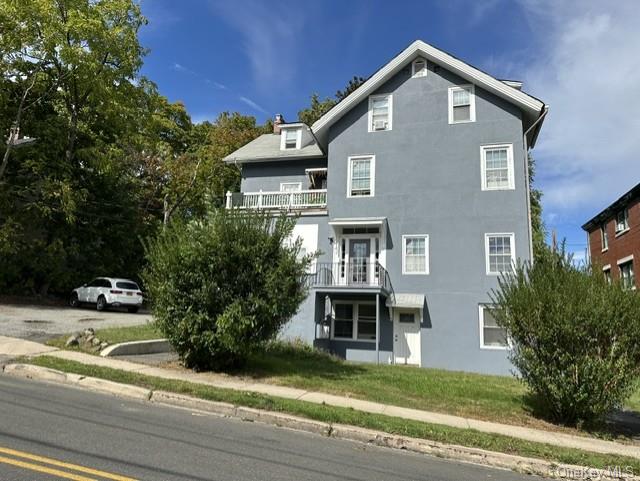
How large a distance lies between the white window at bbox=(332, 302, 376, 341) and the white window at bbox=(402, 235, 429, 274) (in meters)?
2.15

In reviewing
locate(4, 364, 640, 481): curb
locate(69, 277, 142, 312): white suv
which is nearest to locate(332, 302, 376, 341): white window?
locate(69, 277, 142, 312): white suv

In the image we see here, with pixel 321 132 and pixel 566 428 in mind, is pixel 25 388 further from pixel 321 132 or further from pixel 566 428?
pixel 321 132

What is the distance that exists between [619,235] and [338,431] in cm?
2508

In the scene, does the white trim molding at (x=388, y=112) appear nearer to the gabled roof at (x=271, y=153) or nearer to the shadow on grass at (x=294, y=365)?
the gabled roof at (x=271, y=153)

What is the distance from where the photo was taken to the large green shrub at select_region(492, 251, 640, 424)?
854 cm

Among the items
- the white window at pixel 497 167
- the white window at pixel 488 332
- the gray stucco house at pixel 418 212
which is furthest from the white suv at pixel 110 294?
the white window at pixel 497 167

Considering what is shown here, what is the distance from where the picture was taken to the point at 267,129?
40.5 m

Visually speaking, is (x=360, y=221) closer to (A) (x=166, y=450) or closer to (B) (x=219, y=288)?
(B) (x=219, y=288)

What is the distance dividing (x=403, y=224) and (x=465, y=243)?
2551mm

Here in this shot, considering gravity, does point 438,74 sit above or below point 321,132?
above

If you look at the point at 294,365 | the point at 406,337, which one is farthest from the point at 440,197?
the point at 294,365

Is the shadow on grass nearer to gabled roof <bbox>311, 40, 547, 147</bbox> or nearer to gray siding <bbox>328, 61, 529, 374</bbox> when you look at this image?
gray siding <bbox>328, 61, 529, 374</bbox>

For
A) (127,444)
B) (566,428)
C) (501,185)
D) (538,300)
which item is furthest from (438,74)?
(127,444)

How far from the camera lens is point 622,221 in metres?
25.6
